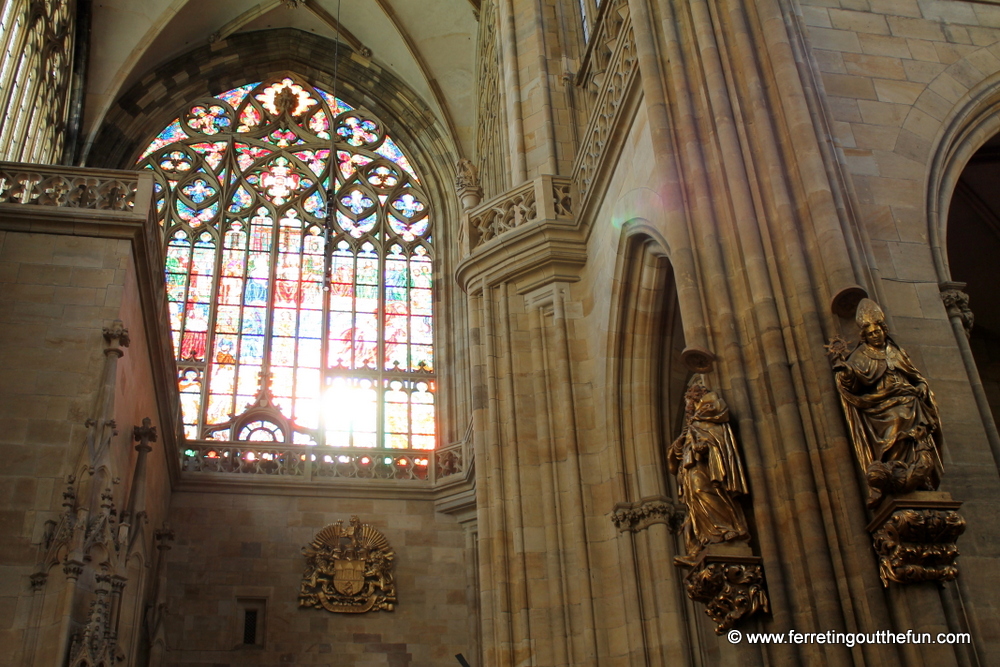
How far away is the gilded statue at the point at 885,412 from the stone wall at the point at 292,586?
9441 mm

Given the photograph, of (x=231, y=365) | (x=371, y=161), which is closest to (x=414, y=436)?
(x=231, y=365)

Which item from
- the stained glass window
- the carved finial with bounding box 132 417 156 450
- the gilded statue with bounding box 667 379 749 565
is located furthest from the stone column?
the stained glass window

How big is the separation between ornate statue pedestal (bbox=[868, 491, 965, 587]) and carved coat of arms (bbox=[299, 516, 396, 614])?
399 inches

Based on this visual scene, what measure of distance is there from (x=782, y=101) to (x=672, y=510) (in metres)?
3.31

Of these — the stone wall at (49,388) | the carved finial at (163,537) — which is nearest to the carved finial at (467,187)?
the stone wall at (49,388)

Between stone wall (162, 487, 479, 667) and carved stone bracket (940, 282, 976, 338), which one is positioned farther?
stone wall (162, 487, 479, 667)

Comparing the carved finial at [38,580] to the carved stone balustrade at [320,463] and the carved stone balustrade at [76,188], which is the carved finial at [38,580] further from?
the carved stone balustrade at [320,463]

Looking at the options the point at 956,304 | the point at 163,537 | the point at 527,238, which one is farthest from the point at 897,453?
the point at 163,537

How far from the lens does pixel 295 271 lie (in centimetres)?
1800

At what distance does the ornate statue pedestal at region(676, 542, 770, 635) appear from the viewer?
5.69m

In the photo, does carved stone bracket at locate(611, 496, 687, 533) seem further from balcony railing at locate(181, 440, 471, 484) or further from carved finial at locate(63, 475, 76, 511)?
balcony railing at locate(181, 440, 471, 484)

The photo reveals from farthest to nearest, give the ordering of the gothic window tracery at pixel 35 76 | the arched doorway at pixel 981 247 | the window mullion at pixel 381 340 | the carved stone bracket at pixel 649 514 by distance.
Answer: the window mullion at pixel 381 340 < the gothic window tracery at pixel 35 76 < the arched doorway at pixel 981 247 < the carved stone bracket at pixel 649 514

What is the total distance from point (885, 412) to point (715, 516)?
3.58 ft

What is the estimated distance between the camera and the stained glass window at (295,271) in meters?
16.6
